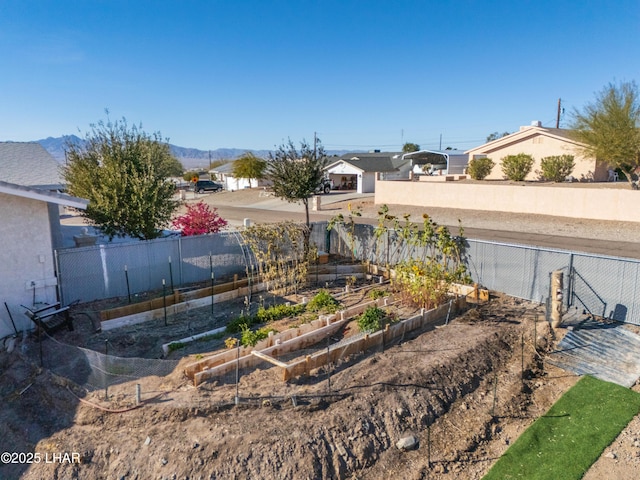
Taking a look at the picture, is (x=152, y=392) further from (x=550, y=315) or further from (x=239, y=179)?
(x=239, y=179)

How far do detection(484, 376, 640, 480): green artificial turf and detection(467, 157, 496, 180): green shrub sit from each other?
119 ft

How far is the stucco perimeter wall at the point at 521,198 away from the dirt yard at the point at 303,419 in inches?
699

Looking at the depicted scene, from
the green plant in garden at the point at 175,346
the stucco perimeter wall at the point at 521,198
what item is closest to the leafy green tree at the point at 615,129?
the stucco perimeter wall at the point at 521,198

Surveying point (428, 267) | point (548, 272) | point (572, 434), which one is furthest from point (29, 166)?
point (572, 434)

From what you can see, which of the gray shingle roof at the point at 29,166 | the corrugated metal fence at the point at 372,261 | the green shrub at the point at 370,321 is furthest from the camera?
the gray shingle roof at the point at 29,166

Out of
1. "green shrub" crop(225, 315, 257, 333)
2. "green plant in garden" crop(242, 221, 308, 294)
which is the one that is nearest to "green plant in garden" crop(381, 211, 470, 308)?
"green plant in garden" crop(242, 221, 308, 294)

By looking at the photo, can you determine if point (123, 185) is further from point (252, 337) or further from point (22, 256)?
point (252, 337)

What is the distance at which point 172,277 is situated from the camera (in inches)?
548

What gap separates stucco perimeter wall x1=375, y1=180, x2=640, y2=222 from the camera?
925 inches

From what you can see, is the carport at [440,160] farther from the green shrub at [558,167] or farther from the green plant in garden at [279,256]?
the green plant in garden at [279,256]

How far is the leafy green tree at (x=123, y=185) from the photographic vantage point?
1422cm

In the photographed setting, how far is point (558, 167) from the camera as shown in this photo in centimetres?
3669

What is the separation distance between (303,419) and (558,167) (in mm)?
36333

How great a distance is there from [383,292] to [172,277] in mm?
6243
